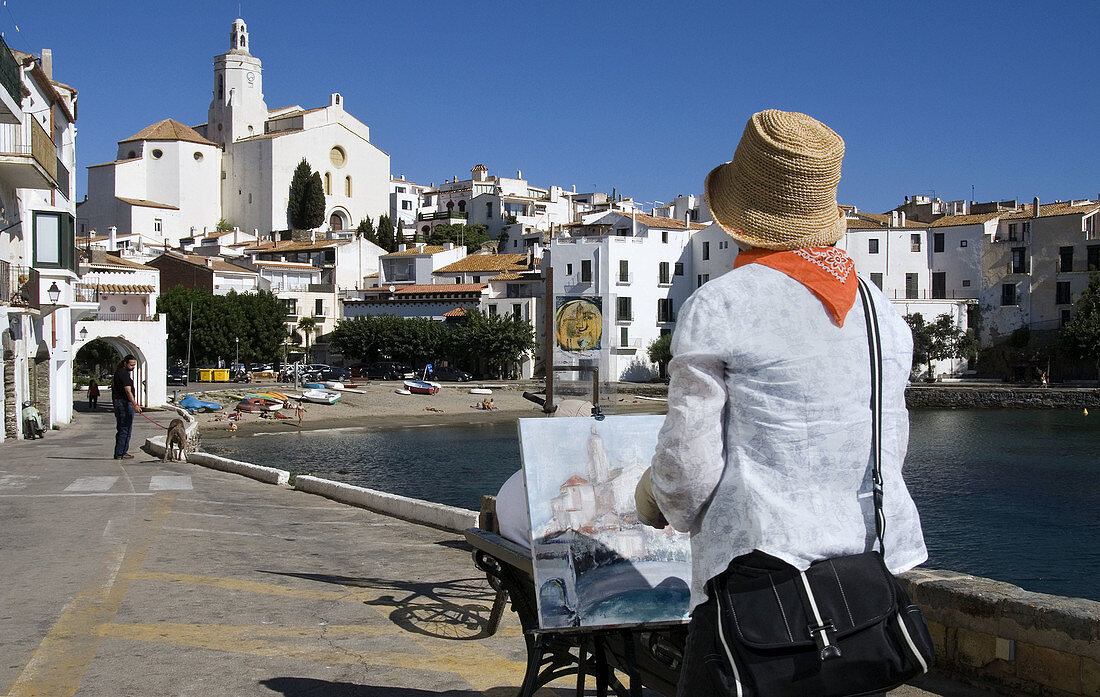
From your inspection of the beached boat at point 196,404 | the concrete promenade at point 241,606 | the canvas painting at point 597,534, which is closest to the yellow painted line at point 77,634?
the concrete promenade at point 241,606

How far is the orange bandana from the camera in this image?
2492 millimetres

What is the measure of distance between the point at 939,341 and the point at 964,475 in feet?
117

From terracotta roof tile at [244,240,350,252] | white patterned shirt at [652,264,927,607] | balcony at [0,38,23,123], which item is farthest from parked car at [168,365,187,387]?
white patterned shirt at [652,264,927,607]

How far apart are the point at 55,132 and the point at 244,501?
69.3ft

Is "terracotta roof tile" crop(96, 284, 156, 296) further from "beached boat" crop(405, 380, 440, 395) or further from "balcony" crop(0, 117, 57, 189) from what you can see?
"balcony" crop(0, 117, 57, 189)

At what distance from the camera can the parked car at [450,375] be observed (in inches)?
2687

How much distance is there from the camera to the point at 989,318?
69.8 meters

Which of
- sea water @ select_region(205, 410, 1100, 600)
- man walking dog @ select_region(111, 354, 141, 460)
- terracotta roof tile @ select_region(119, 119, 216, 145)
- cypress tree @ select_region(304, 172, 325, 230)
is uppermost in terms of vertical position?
terracotta roof tile @ select_region(119, 119, 216, 145)

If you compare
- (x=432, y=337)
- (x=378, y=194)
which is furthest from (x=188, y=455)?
(x=378, y=194)

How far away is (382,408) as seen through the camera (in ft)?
178

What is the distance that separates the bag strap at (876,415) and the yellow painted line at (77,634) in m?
4.07

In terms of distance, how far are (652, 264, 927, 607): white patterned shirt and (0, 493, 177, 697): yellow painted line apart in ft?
12.5

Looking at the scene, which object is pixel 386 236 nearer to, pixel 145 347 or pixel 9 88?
pixel 145 347

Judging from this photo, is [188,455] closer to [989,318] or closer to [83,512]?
[83,512]
